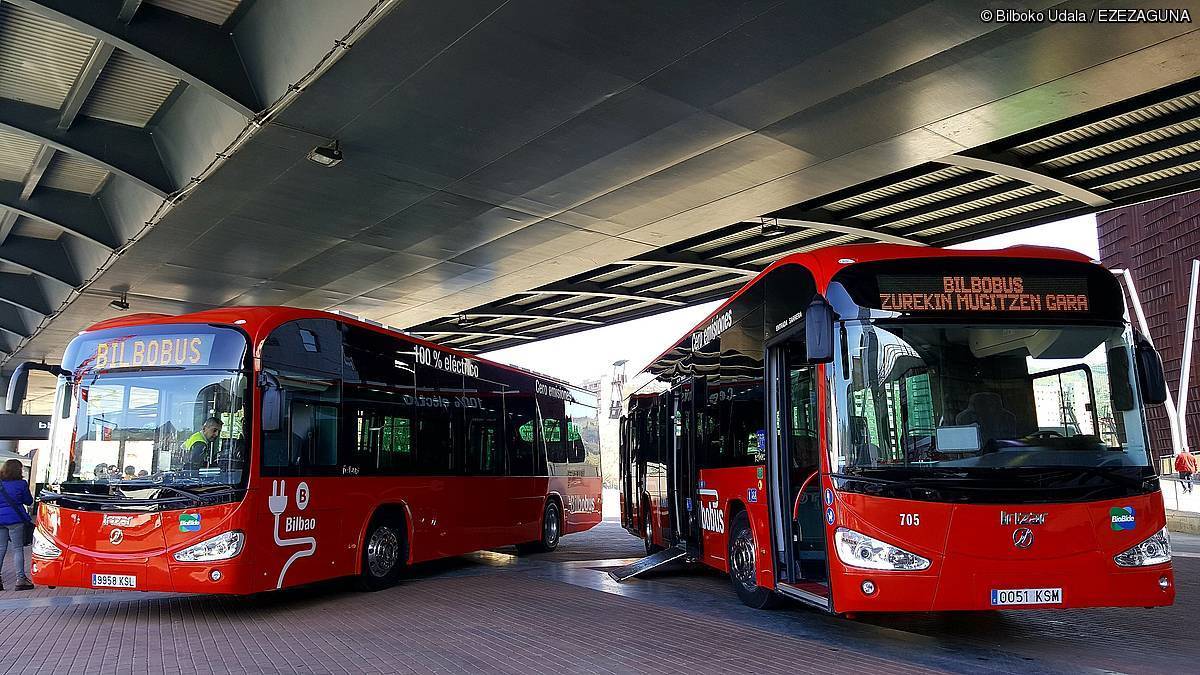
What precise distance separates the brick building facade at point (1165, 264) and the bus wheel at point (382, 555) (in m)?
44.2

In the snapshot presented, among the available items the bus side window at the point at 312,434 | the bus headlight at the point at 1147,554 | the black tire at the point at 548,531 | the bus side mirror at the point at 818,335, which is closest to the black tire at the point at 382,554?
the bus side window at the point at 312,434

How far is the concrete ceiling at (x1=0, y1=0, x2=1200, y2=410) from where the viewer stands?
372 inches

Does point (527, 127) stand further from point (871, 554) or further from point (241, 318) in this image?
point (871, 554)

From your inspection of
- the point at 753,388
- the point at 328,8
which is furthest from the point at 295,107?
the point at 753,388

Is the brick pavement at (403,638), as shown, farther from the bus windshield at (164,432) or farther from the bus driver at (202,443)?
the bus driver at (202,443)

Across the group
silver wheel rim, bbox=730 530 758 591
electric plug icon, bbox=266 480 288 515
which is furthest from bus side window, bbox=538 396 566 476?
electric plug icon, bbox=266 480 288 515

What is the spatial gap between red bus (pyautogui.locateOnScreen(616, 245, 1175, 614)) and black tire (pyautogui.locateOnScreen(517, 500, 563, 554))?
356 inches

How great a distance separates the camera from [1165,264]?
158 feet

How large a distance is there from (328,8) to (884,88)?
6.46 meters

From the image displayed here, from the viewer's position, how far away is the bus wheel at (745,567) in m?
9.66

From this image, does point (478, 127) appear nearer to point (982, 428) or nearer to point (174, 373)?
point (174, 373)

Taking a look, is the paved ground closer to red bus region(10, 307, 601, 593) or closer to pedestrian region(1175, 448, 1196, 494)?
red bus region(10, 307, 601, 593)

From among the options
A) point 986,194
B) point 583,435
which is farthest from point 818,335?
point 583,435

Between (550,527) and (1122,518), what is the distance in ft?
37.8
